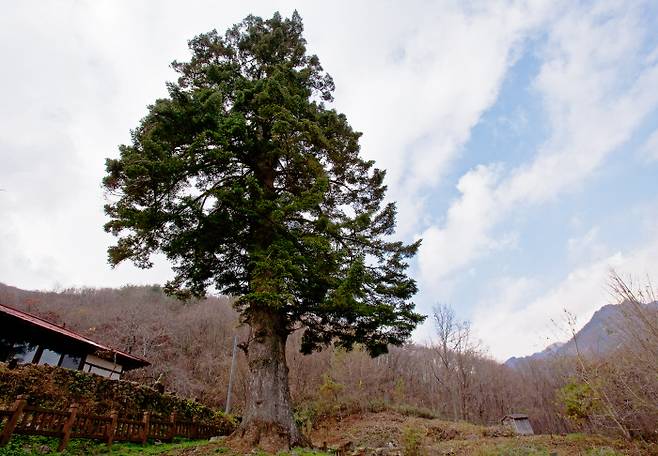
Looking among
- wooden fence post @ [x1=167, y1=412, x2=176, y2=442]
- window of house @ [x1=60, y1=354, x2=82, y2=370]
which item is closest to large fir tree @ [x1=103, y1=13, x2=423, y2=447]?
wooden fence post @ [x1=167, y1=412, x2=176, y2=442]

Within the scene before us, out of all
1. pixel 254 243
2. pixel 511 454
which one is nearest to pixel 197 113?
pixel 254 243

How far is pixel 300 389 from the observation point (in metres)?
27.5

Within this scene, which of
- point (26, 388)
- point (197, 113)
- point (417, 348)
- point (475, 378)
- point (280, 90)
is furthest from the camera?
point (417, 348)

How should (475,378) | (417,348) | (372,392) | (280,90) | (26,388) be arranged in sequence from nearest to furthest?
1. (26,388)
2. (280,90)
3. (372,392)
4. (475,378)
5. (417,348)

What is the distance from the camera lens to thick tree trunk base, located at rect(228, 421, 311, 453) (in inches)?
299

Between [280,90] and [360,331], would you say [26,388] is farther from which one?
[280,90]

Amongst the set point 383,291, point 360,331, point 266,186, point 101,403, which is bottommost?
point 101,403

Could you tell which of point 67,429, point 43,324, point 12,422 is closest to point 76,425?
point 67,429

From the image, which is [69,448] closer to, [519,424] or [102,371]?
[102,371]

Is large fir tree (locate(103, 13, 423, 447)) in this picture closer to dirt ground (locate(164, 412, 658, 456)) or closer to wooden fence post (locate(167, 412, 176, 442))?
dirt ground (locate(164, 412, 658, 456))

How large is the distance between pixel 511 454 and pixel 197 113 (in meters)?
12.6

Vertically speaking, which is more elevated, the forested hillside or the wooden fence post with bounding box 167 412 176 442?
the forested hillside

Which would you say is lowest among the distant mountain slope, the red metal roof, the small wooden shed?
the small wooden shed

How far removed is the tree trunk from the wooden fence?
3396 mm
